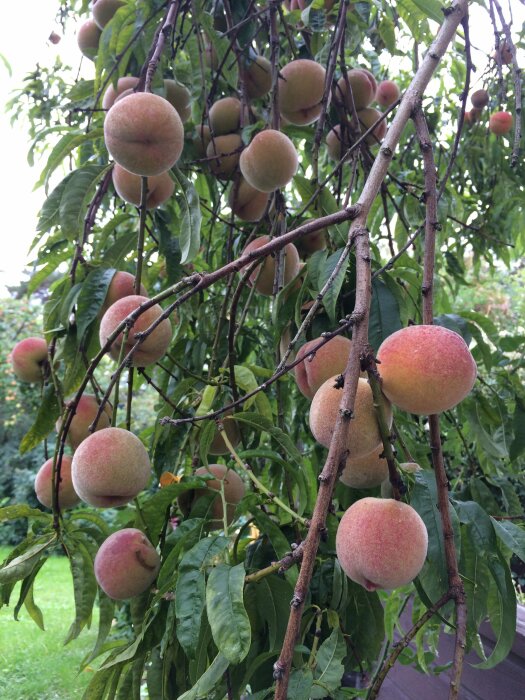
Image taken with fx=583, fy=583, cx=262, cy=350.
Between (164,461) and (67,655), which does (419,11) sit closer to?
(164,461)

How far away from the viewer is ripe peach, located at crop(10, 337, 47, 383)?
1.53 metres

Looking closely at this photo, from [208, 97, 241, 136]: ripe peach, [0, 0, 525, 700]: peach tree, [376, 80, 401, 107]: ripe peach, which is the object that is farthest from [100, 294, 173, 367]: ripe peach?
[376, 80, 401, 107]: ripe peach

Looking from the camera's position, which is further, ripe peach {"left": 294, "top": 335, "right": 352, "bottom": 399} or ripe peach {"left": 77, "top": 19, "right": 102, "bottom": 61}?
ripe peach {"left": 77, "top": 19, "right": 102, "bottom": 61}

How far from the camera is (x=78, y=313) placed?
1.23 meters

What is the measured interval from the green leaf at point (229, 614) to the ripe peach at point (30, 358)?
978 mm

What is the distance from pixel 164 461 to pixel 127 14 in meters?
1.10

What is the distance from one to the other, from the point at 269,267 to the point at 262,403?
1.30 feet

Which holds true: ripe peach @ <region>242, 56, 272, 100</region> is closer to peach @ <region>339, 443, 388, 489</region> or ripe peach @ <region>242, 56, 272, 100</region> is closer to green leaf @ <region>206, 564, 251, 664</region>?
peach @ <region>339, 443, 388, 489</region>

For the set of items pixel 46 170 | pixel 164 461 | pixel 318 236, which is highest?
pixel 46 170

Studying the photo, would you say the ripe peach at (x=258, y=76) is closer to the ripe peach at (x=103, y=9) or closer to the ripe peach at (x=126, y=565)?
the ripe peach at (x=103, y=9)

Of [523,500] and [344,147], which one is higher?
[344,147]

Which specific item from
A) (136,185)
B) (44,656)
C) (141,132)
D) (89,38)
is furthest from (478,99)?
(44,656)

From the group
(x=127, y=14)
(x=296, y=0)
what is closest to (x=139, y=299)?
(x=127, y=14)

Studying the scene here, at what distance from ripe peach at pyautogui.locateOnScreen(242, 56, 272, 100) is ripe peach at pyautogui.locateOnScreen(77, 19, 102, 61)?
576 millimetres
